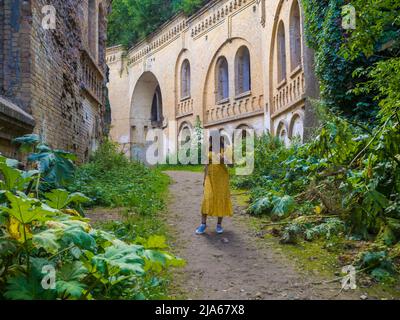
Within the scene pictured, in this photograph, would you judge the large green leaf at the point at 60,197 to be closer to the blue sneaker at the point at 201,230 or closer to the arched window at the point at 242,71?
the blue sneaker at the point at 201,230

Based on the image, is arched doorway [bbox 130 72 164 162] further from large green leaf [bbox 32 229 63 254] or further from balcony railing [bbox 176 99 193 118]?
large green leaf [bbox 32 229 63 254]

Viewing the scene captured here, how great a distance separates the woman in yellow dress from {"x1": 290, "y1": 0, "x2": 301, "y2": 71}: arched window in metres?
10.0

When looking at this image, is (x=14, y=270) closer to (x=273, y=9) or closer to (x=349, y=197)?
(x=349, y=197)

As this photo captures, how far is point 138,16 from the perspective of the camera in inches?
1214

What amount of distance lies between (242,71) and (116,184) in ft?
42.0

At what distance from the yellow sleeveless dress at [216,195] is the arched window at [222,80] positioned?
55.3 feet

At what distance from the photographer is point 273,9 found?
17406mm

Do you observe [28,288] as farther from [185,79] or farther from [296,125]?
[185,79]

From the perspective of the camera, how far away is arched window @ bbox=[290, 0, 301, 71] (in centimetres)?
1560

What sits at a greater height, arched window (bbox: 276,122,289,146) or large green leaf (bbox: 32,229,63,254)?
arched window (bbox: 276,122,289,146)

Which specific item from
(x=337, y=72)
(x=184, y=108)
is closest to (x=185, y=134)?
(x=184, y=108)

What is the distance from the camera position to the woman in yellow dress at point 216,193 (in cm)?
657

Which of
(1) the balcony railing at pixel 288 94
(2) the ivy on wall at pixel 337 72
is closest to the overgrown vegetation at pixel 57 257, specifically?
(2) the ivy on wall at pixel 337 72

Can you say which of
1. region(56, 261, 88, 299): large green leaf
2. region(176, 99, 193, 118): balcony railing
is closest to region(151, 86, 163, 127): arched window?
region(176, 99, 193, 118): balcony railing
